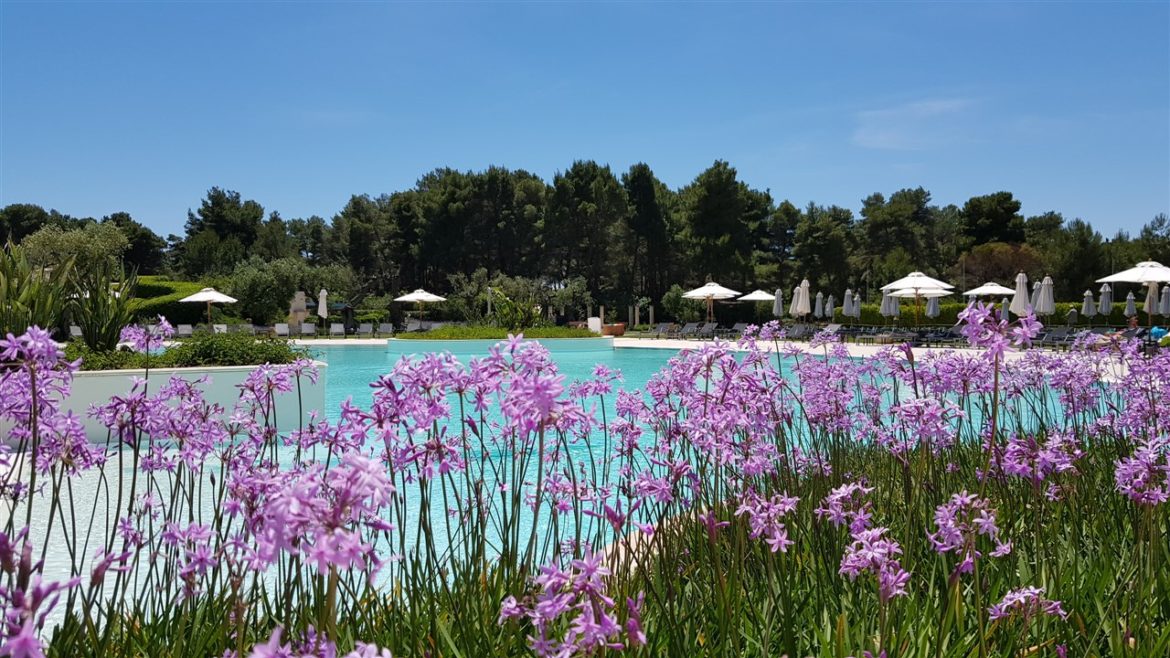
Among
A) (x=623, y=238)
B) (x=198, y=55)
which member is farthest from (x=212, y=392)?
(x=623, y=238)

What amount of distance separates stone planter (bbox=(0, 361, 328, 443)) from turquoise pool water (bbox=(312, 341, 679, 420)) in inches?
136

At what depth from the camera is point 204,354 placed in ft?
37.4

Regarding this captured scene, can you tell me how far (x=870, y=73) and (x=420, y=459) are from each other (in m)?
24.4

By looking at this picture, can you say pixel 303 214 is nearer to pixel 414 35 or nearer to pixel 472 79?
pixel 472 79

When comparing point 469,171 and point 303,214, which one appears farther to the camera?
point 303,214

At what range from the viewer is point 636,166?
4266 centimetres

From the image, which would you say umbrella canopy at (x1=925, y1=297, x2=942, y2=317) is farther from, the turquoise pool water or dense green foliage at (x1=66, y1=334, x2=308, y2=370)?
dense green foliage at (x1=66, y1=334, x2=308, y2=370)

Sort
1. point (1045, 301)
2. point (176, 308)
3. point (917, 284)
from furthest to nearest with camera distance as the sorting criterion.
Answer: point (176, 308)
point (917, 284)
point (1045, 301)

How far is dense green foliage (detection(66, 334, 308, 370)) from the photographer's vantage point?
10781 mm

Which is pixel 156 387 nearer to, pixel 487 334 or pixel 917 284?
pixel 487 334

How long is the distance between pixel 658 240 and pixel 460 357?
2381 centimetres

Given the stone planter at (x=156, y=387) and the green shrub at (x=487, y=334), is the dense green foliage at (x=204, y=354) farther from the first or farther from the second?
the green shrub at (x=487, y=334)

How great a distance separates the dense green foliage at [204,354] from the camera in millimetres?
10781

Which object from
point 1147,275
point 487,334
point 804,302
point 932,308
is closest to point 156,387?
point 487,334
